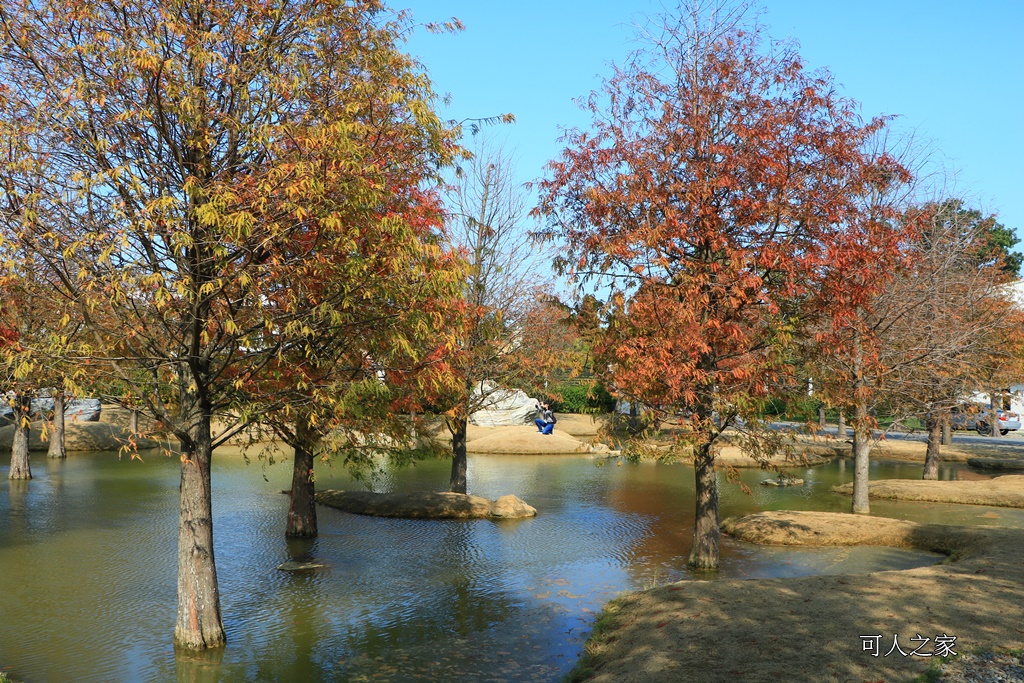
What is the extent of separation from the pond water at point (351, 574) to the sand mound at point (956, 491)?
89 cm

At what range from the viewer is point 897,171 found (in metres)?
15.0

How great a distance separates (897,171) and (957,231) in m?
12.7

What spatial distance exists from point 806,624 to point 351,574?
8.64 m

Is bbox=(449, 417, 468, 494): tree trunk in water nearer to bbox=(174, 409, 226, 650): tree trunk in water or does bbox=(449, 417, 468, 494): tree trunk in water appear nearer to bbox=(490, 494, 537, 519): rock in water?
bbox=(490, 494, 537, 519): rock in water

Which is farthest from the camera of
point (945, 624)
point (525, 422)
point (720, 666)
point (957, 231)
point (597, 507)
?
point (525, 422)

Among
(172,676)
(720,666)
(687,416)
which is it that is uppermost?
(687,416)

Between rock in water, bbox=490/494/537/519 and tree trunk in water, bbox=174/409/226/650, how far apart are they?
1090 centimetres

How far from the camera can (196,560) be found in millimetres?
10805

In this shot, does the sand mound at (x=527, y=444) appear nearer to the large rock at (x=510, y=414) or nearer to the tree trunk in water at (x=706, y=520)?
the large rock at (x=510, y=414)

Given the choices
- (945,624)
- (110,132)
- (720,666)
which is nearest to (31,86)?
(110,132)

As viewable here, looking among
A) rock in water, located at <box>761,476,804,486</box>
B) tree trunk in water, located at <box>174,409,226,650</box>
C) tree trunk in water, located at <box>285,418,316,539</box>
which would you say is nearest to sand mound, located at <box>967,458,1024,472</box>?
rock in water, located at <box>761,476,804,486</box>

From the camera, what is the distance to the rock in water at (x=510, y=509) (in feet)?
69.8

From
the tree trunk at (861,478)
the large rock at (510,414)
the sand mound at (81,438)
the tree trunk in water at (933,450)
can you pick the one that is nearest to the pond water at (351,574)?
the tree trunk at (861,478)

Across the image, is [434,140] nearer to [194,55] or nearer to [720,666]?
[194,55]
